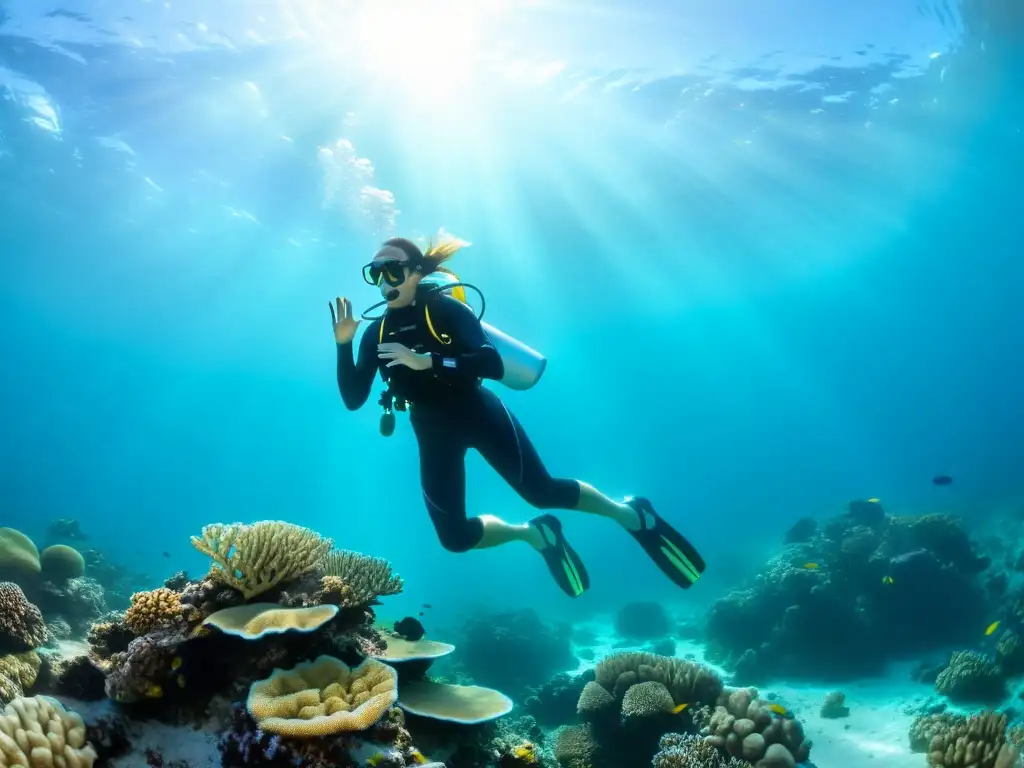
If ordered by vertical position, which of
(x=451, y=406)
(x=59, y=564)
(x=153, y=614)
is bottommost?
(x=153, y=614)

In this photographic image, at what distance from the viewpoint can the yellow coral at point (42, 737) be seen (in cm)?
303

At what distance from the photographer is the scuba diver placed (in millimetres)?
5734

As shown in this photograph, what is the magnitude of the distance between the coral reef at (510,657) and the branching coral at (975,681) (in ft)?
31.2

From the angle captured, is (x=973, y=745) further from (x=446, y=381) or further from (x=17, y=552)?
(x=17, y=552)

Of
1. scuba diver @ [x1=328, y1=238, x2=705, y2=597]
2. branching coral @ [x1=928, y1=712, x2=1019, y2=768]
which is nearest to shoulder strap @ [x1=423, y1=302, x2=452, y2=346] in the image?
scuba diver @ [x1=328, y1=238, x2=705, y2=597]

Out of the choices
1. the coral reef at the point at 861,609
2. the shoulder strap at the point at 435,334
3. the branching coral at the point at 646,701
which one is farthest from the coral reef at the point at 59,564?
the coral reef at the point at 861,609

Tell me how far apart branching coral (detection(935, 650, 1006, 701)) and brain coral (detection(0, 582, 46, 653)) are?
13.1 metres

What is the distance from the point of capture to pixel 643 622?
22078 mm

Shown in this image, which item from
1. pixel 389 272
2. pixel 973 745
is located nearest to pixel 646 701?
pixel 973 745

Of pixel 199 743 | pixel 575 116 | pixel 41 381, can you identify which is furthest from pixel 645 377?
pixel 41 381

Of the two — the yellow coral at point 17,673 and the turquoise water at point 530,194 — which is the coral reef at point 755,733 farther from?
the turquoise water at point 530,194

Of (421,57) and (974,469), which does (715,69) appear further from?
(974,469)

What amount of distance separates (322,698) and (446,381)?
3.06 m

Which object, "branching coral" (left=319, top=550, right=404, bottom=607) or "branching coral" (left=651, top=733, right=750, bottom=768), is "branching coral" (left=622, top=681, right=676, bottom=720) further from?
"branching coral" (left=319, top=550, right=404, bottom=607)
